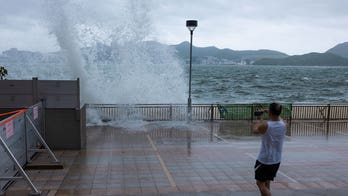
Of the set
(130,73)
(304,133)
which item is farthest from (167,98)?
(304,133)

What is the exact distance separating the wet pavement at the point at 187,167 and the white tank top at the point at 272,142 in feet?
5.83

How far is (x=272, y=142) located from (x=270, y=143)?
35 millimetres

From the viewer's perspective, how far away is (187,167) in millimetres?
9562

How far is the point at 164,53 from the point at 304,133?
51.5 ft

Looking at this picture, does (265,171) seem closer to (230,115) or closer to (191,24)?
(191,24)

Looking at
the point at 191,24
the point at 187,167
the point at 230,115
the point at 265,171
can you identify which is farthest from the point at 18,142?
the point at 230,115

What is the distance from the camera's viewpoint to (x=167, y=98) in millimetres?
25953

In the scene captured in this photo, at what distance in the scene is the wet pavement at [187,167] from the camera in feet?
25.5

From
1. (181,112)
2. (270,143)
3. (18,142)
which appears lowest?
(181,112)

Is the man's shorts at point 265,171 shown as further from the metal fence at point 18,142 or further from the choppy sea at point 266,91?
the choppy sea at point 266,91

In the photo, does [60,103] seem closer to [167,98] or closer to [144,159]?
[144,159]

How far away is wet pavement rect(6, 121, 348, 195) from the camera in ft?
25.5

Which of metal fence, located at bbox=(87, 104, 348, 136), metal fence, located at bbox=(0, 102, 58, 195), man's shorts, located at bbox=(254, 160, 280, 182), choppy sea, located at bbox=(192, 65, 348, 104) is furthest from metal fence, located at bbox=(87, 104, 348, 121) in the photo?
choppy sea, located at bbox=(192, 65, 348, 104)

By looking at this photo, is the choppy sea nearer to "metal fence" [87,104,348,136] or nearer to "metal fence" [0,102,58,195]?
"metal fence" [87,104,348,136]
